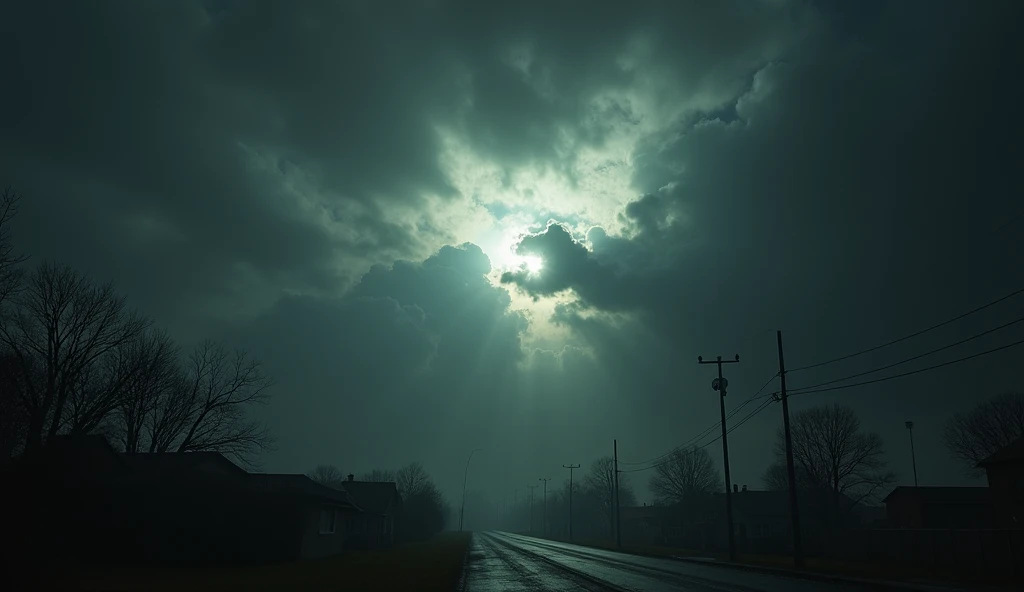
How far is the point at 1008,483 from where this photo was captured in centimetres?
4128

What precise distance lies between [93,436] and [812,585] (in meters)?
37.5

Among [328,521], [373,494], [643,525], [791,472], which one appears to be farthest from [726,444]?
[643,525]

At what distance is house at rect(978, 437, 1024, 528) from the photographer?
4012cm

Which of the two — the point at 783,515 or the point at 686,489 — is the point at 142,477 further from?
the point at 686,489

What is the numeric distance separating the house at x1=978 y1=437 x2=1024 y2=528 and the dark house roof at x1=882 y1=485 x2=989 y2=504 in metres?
17.6

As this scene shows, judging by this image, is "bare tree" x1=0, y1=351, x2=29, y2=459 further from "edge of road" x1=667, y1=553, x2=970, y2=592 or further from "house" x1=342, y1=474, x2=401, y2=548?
"edge of road" x1=667, y1=553, x2=970, y2=592

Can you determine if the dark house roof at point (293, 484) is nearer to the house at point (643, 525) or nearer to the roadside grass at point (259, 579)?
the roadside grass at point (259, 579)

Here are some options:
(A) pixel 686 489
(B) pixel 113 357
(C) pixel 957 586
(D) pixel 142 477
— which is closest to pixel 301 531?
(D) pixel 142 477

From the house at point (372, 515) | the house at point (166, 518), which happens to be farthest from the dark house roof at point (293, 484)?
the house at point (166, 518)

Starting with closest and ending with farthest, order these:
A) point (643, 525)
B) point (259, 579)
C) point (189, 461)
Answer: point (259, 579) → point (189, 461) → point (643, 525)

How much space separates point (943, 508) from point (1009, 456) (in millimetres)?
21200

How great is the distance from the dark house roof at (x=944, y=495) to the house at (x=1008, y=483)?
17.6 meters

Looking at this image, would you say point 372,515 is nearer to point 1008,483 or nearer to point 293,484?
point 293,484

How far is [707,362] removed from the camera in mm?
46500
